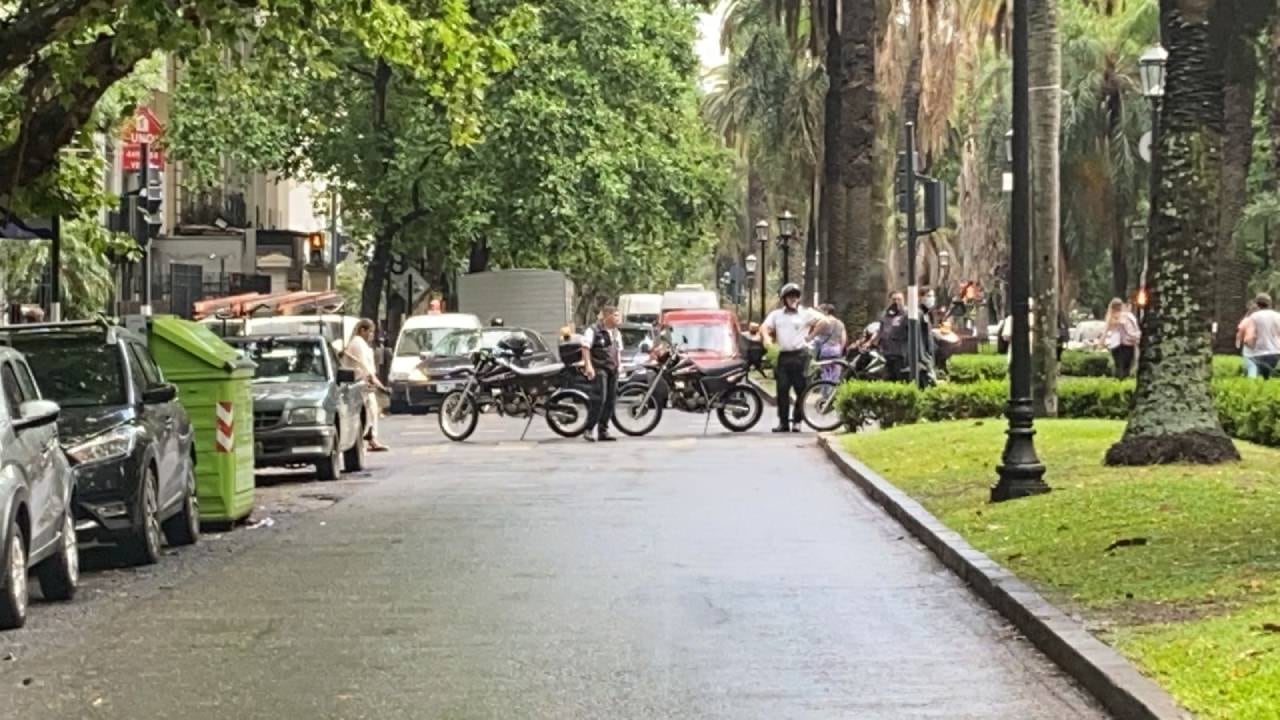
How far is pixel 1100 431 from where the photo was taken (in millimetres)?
23875

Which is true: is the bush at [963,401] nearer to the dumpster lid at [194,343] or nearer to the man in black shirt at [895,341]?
the man in black shirt at [895,341]

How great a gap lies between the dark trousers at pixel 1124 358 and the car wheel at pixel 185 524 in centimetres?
2193

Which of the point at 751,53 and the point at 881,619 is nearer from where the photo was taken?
the point at 881,619

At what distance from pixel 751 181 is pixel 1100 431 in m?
55.2

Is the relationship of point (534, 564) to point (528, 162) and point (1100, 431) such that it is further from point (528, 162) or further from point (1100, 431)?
point (528, 162)

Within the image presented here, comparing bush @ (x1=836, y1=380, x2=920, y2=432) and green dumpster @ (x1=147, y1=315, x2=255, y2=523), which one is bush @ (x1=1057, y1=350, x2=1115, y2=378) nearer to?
bush @ (x1=836, y1=380, x2=920, y2=432)

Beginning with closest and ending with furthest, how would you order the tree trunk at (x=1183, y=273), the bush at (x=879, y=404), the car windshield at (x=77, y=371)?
the car windshield at (x=77, y=371) < the tree trunk at (x=1183, y=273) < the bush at (x=879, y=404)

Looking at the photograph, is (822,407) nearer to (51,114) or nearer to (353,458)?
(353,458)

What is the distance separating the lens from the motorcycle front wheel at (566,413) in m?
30.6

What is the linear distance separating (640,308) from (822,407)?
3306 centimetres

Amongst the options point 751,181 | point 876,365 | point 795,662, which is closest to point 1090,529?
point 795,662

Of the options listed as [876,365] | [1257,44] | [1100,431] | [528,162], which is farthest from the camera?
[528,162]

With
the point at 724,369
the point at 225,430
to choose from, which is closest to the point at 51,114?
the point at 225,430

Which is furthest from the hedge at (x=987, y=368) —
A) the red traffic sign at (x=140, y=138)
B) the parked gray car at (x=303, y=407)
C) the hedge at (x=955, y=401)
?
the red traffic sign at (x=140, y=138)
